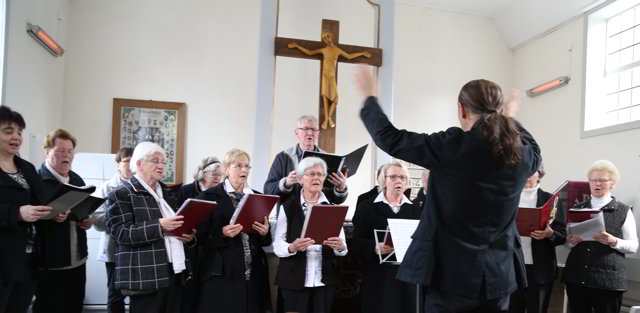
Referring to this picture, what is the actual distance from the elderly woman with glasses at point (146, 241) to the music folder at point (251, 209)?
291 millimetres

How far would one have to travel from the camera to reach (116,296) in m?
3.46

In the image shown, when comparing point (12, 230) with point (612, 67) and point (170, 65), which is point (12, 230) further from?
point (612, 67)

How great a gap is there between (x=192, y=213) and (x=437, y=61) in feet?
19.3

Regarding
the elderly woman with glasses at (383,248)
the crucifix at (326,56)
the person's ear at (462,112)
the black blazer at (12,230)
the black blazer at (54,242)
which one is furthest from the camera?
the crucifix at (326,56)

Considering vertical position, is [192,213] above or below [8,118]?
below

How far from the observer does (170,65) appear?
6660 millimetres

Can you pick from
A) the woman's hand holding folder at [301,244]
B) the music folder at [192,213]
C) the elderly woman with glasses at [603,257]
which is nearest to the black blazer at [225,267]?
the music folder at [192,213]

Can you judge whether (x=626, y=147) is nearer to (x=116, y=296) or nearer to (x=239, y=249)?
(x=239, y=249)

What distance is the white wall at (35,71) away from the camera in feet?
16.0

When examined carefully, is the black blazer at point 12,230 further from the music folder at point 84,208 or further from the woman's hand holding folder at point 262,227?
the woman's hand holding folder at point 262,227

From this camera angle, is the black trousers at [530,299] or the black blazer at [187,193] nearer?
the black trousers at [530,299]

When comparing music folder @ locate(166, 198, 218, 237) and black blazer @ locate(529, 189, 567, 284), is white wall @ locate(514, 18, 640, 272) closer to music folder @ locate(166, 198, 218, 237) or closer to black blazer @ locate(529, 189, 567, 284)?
black blazer @ locate(529, 189, 567, 284)

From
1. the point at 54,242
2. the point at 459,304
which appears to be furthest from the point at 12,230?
the point at 459,304

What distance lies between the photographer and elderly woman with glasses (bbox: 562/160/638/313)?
11.7ft
